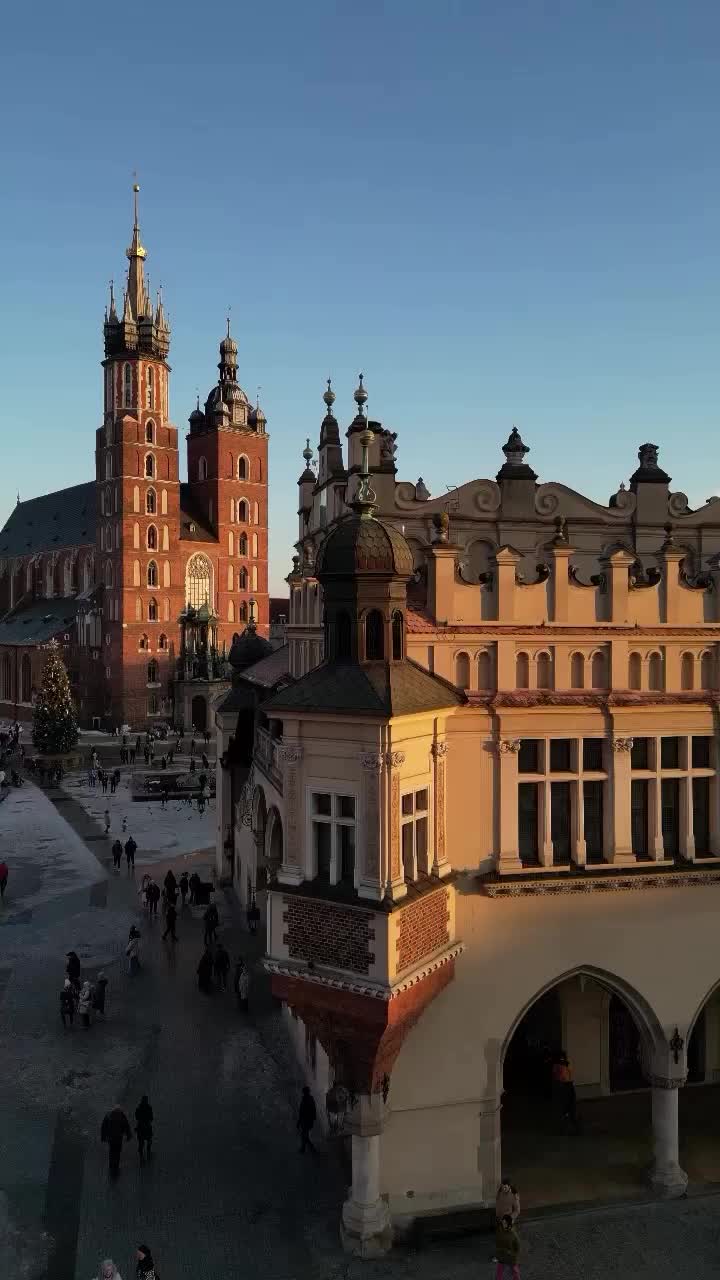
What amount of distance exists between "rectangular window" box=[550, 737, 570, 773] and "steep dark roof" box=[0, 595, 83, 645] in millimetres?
96056

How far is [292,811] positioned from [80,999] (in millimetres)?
13220

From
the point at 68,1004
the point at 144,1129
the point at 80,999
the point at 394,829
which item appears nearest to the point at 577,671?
the point at 394,829

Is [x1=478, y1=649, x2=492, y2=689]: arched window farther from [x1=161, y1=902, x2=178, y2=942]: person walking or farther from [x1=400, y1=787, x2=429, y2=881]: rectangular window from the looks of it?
[x1=161, y1=902, x2=178, y2=942]: person walking

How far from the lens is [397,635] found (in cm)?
1641

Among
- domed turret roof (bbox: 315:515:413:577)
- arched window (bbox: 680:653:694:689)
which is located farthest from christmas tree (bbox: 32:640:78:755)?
arched window (bbox: 680:653:694:689)

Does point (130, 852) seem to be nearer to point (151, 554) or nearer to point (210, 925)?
point (210, 925)

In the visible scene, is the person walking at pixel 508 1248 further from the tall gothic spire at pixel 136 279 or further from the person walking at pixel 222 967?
the tall gothic spire at pixel 136 279

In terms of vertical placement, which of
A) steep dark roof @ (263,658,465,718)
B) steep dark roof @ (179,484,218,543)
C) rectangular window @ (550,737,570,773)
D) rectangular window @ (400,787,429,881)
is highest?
steep dark roof @ (179,484,218,543)

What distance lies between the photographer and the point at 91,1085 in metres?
22.4

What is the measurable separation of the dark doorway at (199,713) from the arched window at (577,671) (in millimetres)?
85243

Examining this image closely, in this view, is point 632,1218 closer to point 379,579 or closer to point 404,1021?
point 404,1021

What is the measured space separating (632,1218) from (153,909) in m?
22.5

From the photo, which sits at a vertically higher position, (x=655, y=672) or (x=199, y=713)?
(x=655, y=672)

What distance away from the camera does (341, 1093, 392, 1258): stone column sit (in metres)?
16.2
